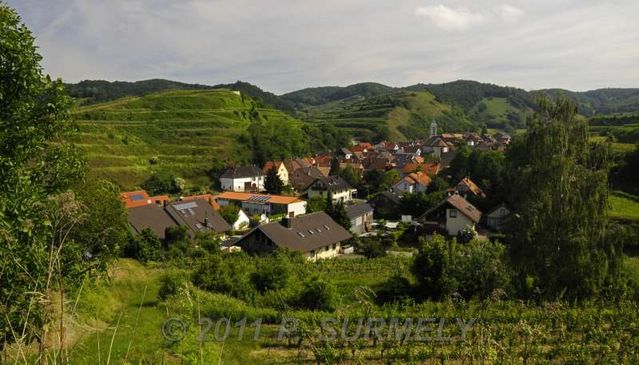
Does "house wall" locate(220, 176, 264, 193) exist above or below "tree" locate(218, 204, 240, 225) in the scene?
above

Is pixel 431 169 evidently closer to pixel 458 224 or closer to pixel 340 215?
pixel 458 224

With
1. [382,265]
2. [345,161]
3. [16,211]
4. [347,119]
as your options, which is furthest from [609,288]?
[347,119]

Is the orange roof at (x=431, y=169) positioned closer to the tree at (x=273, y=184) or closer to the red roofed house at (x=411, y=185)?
the red roofed house at (x=411, y=185)

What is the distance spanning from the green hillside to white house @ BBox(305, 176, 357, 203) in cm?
8319

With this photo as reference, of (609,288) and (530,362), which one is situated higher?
(530,362)

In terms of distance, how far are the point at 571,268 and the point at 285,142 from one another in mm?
80218

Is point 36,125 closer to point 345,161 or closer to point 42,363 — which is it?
point 42,363

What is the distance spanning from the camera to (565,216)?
17.9 meters

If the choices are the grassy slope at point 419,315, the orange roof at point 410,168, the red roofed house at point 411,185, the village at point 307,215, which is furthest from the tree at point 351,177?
the grassy slope at point 419,315

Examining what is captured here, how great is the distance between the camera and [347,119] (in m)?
166

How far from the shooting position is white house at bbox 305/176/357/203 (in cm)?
6244

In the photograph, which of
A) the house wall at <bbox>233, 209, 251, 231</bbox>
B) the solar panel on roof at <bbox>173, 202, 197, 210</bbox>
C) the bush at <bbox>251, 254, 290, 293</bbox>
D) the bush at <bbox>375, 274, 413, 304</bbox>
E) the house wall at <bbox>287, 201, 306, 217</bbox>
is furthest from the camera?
the house wall at <bbox>287, 201, 306, 217</bbox>

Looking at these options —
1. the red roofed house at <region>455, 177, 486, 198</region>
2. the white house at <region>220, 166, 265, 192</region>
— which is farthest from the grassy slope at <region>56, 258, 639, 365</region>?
the white house at <region>220, 166, 265, 192</region>

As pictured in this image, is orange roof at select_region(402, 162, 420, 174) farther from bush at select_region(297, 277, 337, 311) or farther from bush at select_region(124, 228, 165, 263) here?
bush at select_region(297, 277, 337, 311)
